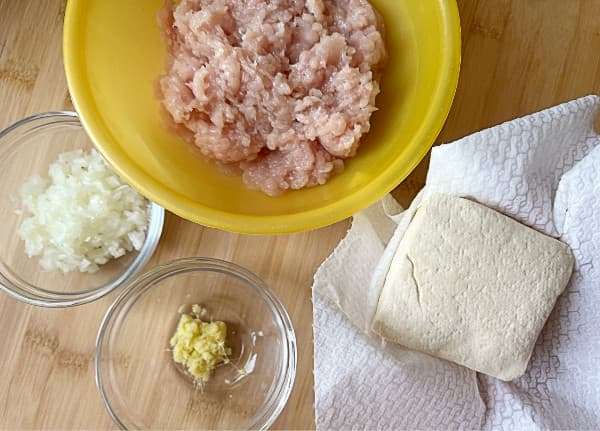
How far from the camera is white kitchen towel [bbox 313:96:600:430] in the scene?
4.88 ft

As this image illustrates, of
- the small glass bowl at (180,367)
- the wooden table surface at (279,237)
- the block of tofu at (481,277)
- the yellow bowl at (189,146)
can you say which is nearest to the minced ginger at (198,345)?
the small glass bowl at (180,367)

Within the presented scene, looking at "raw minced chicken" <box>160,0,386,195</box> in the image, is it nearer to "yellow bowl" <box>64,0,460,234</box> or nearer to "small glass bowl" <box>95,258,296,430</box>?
"yellow bowl" <box>64,0,460,234</box>

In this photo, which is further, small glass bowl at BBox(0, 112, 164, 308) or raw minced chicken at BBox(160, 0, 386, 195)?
small glass bowl at BBox(0, 112, 164, 308)

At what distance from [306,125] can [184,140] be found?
263 millimetres

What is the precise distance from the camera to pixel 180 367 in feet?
5.54

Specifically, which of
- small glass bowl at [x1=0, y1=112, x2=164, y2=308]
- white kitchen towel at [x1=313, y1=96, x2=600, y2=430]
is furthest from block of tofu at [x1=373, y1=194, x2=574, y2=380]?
small glass bowl at [x1=0, y1=112, x2=164, y2=308]

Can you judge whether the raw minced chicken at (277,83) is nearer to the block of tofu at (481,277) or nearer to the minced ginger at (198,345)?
the block of tofu at (481,277)

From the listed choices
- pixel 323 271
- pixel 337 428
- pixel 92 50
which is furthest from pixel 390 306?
pixel 92 50

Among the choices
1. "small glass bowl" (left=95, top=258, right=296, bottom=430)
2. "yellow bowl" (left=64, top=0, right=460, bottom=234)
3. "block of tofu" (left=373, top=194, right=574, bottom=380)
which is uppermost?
"yellow bowl" (left=64, top=0, right=460, bottom=234)

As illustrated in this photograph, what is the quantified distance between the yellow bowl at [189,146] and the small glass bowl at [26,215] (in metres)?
0.22

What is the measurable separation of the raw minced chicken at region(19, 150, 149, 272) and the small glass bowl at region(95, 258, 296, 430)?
0.36 feet

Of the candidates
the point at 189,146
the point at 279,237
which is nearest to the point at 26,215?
the point at 189,146

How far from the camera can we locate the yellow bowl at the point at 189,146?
4.62ft

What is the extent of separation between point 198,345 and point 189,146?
45 cm
